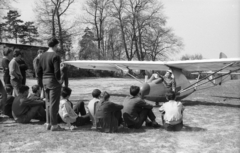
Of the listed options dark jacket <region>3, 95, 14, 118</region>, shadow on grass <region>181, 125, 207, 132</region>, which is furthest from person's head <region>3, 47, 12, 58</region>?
shadow on grass <region>181, 125, 207, 132</region>

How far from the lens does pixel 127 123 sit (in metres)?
5.37

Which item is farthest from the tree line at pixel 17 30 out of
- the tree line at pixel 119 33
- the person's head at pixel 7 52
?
the person's head at pixel 7 52

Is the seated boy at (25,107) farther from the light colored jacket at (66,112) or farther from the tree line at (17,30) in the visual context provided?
the tree line at (17,30)

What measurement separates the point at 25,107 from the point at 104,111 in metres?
2.08

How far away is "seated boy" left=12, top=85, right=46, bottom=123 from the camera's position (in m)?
5.54

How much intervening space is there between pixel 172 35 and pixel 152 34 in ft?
15.6

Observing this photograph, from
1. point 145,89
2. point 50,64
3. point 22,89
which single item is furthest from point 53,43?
point 145,89

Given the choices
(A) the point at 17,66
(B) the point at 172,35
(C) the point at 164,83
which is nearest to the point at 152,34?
(B) the point at 172,35

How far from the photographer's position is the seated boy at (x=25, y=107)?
5543mm

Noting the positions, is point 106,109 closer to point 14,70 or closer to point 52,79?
point 52,79

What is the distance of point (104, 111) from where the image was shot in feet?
16.5

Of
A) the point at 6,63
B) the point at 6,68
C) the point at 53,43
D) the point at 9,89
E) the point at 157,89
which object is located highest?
the point at 53,43

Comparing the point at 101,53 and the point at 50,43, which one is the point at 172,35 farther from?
the point at 50,43

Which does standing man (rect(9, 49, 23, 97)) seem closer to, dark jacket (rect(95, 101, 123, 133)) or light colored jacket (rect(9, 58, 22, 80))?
light colored jacket (rect(9, 58, 22, 80))
